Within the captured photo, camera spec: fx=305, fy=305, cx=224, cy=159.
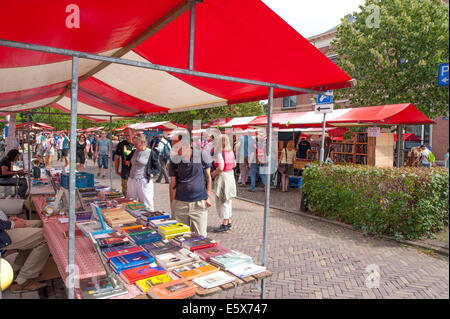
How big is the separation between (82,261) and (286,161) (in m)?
9.03

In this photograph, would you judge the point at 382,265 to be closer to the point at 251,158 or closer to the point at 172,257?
the point at 172,257

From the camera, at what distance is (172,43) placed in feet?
9.80

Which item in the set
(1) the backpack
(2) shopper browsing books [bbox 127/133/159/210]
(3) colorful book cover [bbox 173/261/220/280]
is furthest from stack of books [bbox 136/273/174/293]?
(1) the backpack

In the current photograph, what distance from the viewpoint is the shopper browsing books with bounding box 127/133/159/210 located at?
18.6 feet

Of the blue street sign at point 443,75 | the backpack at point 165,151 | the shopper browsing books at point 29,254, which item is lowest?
the shopper browsing books at point 29,254

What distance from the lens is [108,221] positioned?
3.79 metres

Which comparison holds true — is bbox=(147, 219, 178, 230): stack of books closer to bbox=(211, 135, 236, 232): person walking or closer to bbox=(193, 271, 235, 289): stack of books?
bbox=(193, 271, 235, 289): stack of books

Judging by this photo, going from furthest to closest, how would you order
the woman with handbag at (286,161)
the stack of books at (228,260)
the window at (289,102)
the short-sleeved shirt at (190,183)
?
the window at (289,102) → the woman with handbag at (286,161) → the short-sleeved shirt at (190,183) → the stack of books at (228,260)

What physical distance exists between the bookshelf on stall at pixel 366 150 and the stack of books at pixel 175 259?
7.79 m

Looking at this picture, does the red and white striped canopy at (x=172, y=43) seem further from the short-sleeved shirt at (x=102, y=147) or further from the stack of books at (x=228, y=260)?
the short-sleeved shirt at (x=102, y=147)

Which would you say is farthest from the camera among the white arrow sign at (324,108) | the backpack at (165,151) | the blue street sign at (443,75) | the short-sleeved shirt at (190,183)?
the backpack at (165,151)

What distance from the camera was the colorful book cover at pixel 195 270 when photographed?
2.46m

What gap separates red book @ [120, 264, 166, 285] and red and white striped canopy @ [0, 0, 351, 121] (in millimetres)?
1990

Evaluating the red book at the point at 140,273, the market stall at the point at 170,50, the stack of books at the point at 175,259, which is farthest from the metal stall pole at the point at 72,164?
the stack of books at the point at 175,259
